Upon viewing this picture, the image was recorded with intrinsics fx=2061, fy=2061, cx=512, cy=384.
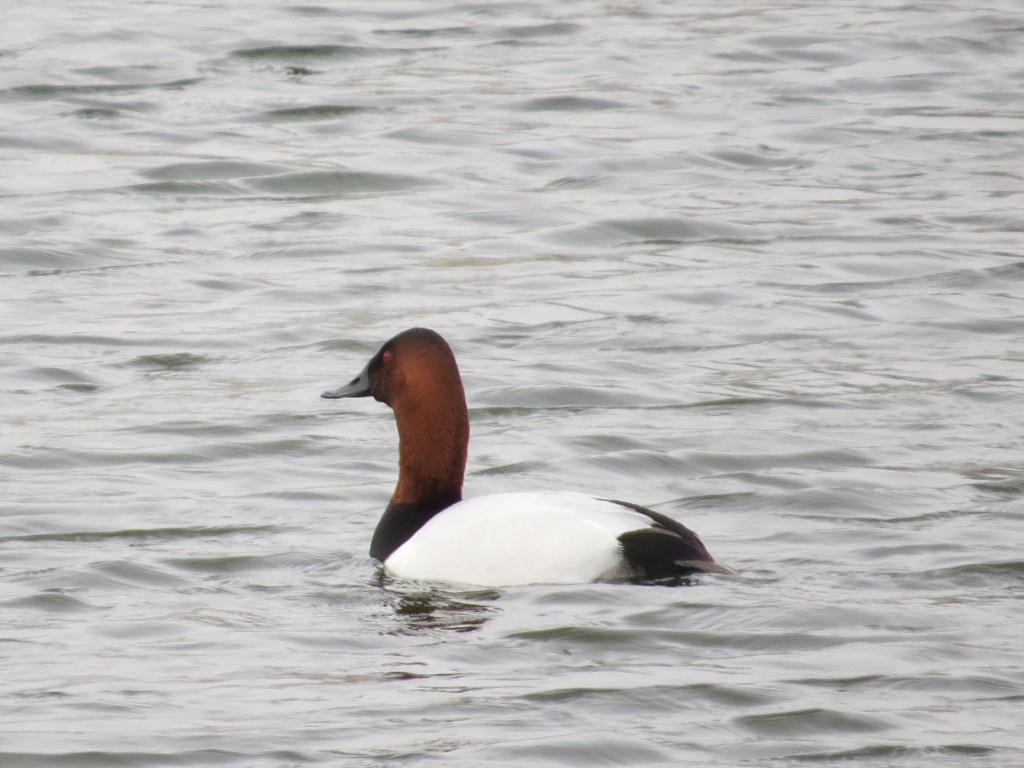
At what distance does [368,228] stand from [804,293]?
3176 millimetres

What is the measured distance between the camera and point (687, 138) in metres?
15.4

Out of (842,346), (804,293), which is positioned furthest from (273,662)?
(804,293)

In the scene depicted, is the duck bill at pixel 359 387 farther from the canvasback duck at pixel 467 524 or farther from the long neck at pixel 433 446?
the long neck at pixel 433 446

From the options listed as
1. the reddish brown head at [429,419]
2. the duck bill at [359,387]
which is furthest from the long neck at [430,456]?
the duck bill at [359,387]

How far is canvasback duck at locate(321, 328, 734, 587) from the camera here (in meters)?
6.71

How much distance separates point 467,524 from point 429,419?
571mm

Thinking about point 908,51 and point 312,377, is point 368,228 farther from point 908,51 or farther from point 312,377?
point 908,51

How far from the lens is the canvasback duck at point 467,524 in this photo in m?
6.71

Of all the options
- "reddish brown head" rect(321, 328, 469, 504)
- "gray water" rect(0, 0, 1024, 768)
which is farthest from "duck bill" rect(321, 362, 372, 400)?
"gray water" rect(0, 0, 1024, 768)

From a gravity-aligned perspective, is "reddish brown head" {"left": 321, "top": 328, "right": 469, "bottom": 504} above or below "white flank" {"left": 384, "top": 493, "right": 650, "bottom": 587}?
above

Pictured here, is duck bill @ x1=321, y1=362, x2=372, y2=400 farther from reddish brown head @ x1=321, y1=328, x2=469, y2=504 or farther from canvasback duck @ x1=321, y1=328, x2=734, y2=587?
reddish brown head @ x1=321, y1=328, x2=469, y2=504

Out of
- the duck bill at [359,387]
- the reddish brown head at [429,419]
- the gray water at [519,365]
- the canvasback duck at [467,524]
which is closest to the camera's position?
the gray water at [519,365]

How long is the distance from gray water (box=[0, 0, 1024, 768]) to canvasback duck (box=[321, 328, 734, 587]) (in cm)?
10

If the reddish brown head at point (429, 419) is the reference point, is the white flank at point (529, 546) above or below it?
below
